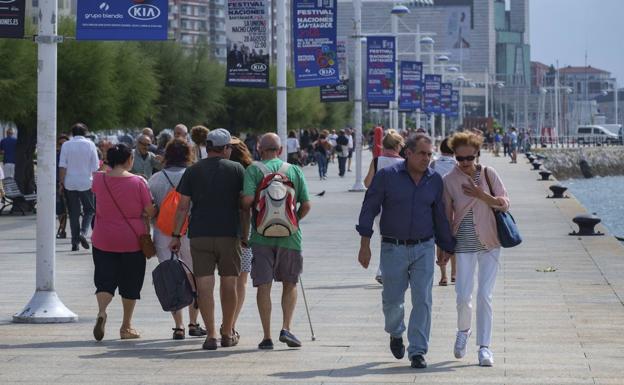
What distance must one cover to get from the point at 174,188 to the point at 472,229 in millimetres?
2703

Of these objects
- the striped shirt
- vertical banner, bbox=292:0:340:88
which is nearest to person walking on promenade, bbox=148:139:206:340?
the striped shirt

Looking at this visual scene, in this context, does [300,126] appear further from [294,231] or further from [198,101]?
[294,231]

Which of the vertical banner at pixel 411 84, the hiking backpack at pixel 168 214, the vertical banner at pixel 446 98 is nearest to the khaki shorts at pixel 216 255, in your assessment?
the hiking backpack at pixel 168 214

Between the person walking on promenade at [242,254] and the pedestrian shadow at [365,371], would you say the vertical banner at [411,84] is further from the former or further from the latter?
the pedestrian shadow at [365,371]

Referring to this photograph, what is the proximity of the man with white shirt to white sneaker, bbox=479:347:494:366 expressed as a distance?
1066 centimetres

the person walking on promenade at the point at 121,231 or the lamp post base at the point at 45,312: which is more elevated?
the person walking on promenade at the point at 121,231

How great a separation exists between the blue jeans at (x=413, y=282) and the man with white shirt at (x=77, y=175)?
33.6ft

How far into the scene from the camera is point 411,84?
59.3 meters

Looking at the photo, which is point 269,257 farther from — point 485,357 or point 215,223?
point 485,357

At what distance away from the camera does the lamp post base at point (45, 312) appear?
1298 cm

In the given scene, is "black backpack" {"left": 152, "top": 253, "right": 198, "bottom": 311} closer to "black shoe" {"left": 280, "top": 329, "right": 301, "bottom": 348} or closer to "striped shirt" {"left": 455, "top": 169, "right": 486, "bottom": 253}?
"black shoe" {"left": 280, "top": 329, "right": 301, "bottom": 348}

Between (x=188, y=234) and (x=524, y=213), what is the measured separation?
19.6m

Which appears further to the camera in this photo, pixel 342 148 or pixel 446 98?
pixel 446 98

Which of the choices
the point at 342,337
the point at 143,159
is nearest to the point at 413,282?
the point at 342,337
